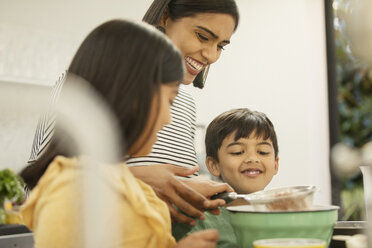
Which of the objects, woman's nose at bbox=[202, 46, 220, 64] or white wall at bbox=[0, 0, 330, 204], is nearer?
woman's nose at bbox=[202, 46, 220, 64]

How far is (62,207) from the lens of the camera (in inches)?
20.5

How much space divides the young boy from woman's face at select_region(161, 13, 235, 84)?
0.80 ft

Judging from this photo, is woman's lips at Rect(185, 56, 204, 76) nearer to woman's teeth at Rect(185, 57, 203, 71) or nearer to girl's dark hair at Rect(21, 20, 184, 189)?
woman's teeth at Rect(185, 57, 203, 71)

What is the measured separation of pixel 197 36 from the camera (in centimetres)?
107

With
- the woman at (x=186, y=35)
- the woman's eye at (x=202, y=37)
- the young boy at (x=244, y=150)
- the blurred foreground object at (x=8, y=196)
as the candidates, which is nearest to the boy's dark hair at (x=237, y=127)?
the young boy at (x=244, y=150)

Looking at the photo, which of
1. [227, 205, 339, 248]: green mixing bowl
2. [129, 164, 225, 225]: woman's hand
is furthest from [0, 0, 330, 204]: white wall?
[227, 205, 339, 248]: green mixing bowl

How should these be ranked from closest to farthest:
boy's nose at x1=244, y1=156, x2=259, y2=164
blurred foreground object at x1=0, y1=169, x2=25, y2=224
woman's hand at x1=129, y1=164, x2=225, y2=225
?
woman's hand at x1=129, y1=164, x2=225, y2=225 < boy's nose at x1=244, y1=156, x2=259, y2=164 < blurred foreground object at x1=0, y1=169, x2=25, y2=224

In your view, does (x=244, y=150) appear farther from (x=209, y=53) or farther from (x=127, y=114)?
(x=127, y=114)

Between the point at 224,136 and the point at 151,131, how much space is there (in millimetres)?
670

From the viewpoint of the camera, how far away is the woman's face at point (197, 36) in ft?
3.45

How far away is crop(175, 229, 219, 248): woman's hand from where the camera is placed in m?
0.61

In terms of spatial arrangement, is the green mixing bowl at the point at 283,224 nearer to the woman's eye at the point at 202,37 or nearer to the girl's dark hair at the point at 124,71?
the girl's dark hair at the point at 124,71

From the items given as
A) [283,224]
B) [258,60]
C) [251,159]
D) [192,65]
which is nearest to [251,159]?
[251,159]

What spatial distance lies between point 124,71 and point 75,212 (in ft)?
0.68
